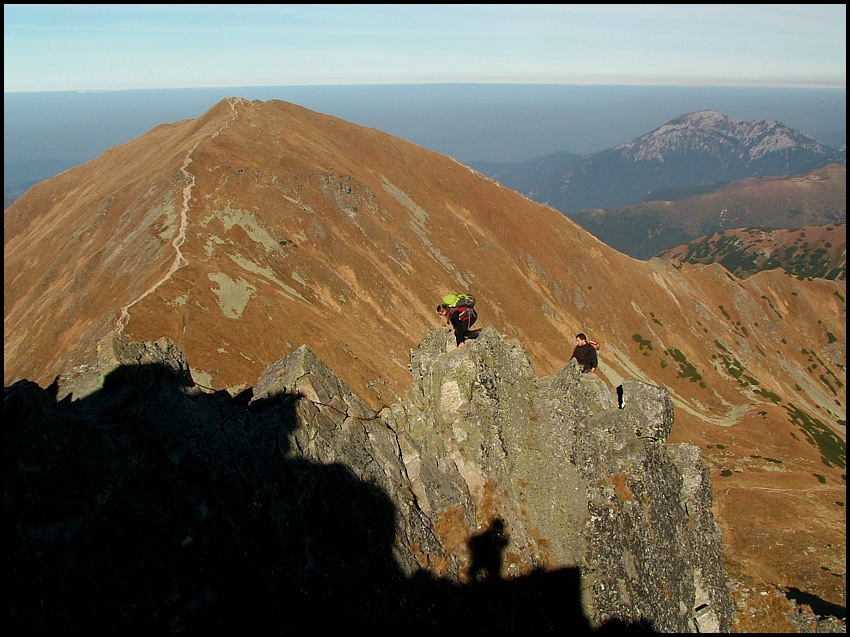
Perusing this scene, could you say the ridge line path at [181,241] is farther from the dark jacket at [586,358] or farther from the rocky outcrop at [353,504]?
the dark jacket at [586,358]

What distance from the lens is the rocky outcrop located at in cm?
1059

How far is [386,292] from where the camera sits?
72.1 meters

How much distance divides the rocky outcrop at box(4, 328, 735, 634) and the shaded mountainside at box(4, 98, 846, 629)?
10.4m

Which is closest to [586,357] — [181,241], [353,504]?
[353,504]

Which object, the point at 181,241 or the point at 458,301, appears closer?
the point at 458,301

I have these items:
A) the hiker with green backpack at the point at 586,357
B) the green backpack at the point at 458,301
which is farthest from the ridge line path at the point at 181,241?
the hiker with green backpack at the point at 586,357

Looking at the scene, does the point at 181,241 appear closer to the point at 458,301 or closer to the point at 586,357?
the point at 458,301

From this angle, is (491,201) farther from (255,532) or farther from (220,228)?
(255,532)

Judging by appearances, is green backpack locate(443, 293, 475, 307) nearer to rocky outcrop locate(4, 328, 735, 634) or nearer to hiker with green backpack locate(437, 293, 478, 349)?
hiker with green backpack locate(437, 293, 478, 349)

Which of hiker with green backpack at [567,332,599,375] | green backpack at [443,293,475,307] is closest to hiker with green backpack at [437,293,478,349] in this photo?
green backpack at [443,293,475,307]

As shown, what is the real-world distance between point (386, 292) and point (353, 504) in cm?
5602

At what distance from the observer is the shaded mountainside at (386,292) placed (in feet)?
145

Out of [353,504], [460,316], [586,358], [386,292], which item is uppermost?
[460,316]

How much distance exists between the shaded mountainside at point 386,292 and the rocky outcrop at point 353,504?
34.1ft
